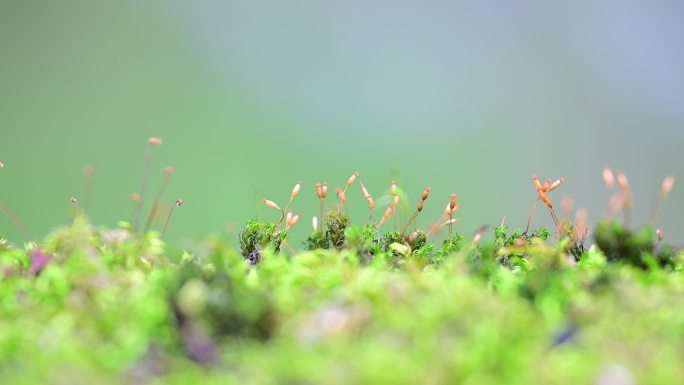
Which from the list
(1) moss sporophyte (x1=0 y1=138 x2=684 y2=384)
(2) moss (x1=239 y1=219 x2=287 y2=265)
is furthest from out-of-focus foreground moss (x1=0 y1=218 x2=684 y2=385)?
(2) moss (x1=239 y1=219 x2=287 y2=265)

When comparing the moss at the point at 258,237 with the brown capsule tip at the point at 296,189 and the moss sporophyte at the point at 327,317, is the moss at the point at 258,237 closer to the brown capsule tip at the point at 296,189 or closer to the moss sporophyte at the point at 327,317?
the brown capsule tip at the point at 296,189

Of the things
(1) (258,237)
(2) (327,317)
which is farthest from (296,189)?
(2) (327,317)

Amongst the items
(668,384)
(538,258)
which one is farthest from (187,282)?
(538,258)

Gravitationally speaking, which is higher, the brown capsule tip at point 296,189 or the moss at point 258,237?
the brown capsule tip at point 296,189

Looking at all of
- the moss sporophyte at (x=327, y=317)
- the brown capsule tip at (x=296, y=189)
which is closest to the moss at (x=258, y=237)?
the brown capsule tip at (x=296, y=189)

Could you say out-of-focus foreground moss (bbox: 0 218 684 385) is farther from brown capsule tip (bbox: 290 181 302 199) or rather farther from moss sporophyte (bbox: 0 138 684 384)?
brown capsule tip (bbox: 290 181 302 199)

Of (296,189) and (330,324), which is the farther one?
(296,189)

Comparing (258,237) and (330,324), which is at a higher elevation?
(258,237)

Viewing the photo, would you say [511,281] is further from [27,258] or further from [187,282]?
[27,258]

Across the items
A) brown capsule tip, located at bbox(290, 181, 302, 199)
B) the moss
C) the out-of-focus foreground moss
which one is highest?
brown capsule tip, located at bbox(290, 181, 302, 199)

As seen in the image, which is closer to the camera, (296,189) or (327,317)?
(327,317)

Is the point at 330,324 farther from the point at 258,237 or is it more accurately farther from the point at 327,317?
the point at 258,237

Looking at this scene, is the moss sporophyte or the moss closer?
the moss sporophyte
